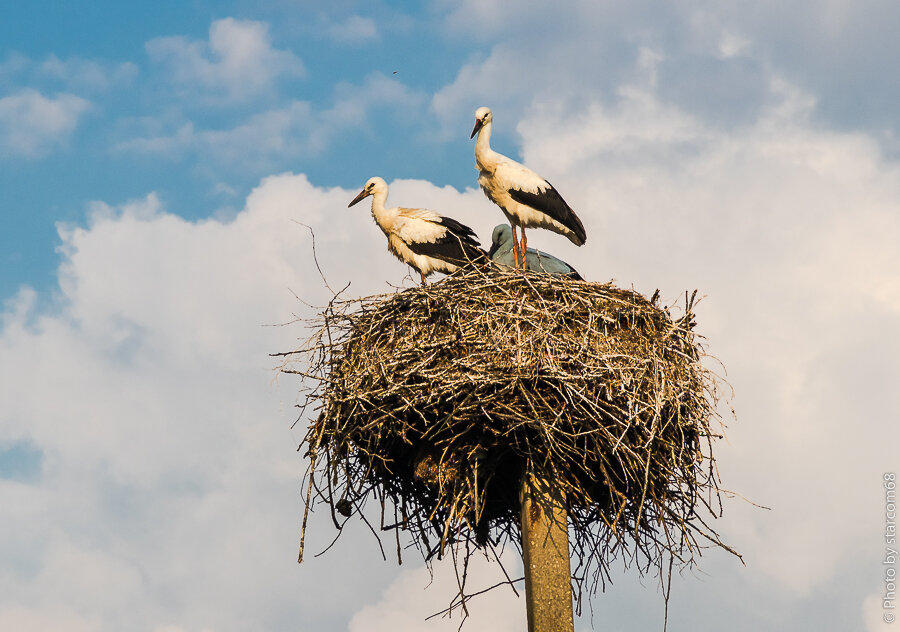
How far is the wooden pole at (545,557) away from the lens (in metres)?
6.97

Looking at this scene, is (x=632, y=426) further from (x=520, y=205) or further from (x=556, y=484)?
(x=520, y=205)

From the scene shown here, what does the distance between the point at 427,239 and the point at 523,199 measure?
0.96 m

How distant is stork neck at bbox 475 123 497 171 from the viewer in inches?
388

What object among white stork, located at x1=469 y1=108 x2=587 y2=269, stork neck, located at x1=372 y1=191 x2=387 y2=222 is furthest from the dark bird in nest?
stork neck, located at x1=372 y1=191 x2=387 y2=222

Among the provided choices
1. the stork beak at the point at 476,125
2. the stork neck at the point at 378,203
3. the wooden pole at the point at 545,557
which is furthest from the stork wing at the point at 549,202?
the wooden pole at the point at 545,557

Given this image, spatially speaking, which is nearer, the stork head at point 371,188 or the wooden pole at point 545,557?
the wooden pole at point 545,557

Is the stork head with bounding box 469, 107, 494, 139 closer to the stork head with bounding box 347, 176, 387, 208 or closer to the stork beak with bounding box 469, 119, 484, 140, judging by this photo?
the stork beak with bounding box 469, 119, 484, 140

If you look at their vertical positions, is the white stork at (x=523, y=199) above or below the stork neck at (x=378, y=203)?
below

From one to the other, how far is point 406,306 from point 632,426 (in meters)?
1.82

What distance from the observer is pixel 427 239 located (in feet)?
32.6

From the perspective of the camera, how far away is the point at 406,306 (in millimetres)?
7809

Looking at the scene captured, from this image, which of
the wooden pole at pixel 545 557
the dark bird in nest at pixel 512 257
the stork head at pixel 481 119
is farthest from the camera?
the stork head at pixel 481 119

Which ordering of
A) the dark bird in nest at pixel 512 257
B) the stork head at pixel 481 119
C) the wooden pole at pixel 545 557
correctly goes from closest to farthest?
the wooden pole at pixel 545 557, the dark bird in nest at pixel 512 257, the stork head at pixel 481 119

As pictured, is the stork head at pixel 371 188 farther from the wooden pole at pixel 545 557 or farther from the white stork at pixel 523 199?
the wooden pole at pixel 545 557
